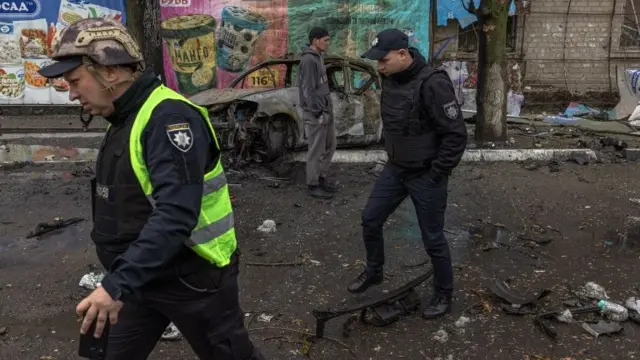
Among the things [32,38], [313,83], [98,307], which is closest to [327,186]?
[313,83]

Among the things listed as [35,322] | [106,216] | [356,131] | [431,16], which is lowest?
[35,322]

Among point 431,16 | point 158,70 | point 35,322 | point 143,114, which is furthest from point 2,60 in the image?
point 143,114

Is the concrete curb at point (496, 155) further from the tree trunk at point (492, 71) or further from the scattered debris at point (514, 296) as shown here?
the scattered debris at point (514, 296)

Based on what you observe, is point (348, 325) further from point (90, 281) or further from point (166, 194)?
point (166, 194)

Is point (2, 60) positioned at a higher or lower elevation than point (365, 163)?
higher

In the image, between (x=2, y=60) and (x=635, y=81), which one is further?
(x=2, y=60)

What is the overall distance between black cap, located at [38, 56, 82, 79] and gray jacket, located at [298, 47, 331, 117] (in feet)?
15.0

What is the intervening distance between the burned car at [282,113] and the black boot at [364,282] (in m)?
3.62

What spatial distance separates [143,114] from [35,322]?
8.57ft

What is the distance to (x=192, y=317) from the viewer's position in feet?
6.99

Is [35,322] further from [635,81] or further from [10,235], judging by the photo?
[635,81]

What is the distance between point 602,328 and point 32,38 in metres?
12.5

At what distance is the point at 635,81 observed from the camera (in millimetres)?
11727

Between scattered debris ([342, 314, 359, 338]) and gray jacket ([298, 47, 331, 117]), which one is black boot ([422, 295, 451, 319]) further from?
gray jacket ([298, 47, 331, 117])
